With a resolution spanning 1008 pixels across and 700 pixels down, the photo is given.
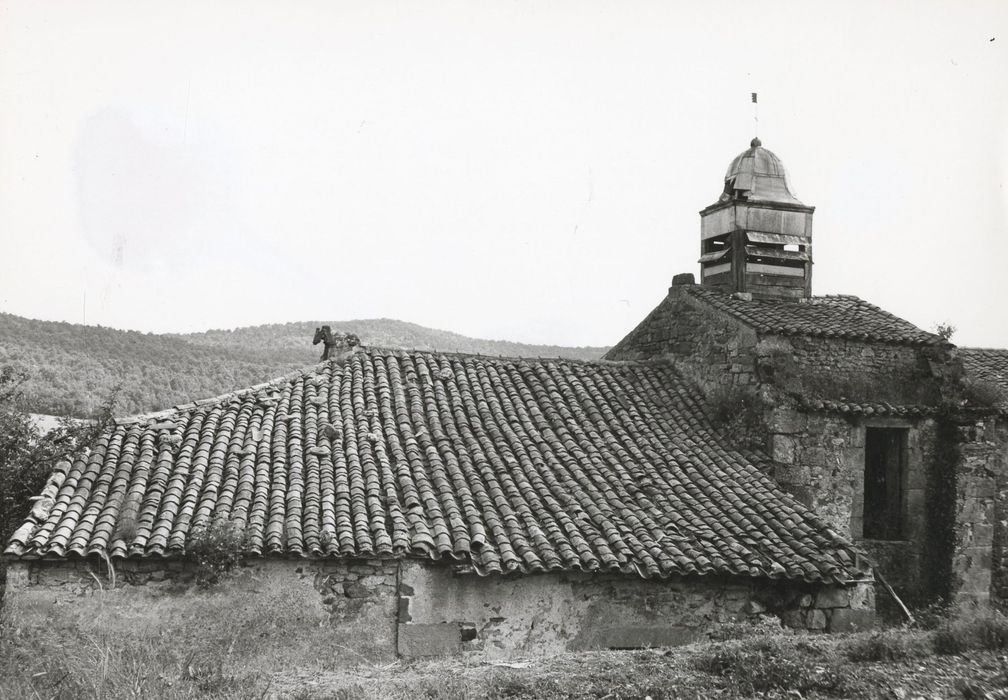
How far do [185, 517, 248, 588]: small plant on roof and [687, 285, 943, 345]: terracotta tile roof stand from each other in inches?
330

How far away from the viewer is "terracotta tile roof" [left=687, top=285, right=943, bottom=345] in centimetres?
1332

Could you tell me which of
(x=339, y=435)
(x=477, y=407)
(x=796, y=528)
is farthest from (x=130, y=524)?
(x=796, y=528)

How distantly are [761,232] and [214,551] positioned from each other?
1123 cm

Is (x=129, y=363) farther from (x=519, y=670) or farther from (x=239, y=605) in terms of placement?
(x=519, y=670)

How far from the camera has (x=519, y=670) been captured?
737 centimetres

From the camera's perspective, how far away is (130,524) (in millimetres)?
8930

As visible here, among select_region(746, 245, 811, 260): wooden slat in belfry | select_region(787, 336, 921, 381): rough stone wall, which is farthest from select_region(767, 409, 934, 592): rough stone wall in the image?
select_region(746, 245, 811, 260): wooden slat in belfry

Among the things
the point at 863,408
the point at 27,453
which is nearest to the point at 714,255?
the point at 863,408

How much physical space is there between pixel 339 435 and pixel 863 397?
8248 mm

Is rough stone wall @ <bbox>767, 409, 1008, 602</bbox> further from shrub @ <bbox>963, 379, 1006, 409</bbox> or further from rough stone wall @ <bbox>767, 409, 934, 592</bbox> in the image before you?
shrub @ <bbox>963, 379, 1006, 409</bbox>

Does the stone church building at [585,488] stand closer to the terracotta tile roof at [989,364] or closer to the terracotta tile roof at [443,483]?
the terracotta tile roof at [443,483]

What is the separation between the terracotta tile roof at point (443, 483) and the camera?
9.28m

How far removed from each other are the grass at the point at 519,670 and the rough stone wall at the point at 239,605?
86mm

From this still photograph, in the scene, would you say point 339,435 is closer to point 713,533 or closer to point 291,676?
point 291,676
